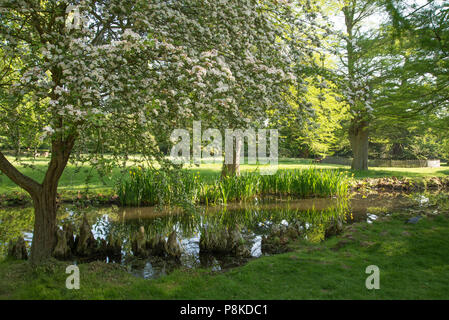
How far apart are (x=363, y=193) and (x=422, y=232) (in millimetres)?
8434

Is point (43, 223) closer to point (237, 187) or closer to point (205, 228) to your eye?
point (205, 228)

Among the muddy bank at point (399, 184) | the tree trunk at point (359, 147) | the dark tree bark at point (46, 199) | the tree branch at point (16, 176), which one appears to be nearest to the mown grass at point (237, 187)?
the muddy bank at point (399, 184)

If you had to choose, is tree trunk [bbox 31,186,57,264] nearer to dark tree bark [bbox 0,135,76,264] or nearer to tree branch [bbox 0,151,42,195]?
dark tree bark [bbox 0,135,76,264]

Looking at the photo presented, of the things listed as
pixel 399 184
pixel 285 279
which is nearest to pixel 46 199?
pixel 285 279

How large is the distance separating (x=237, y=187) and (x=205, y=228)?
424cm

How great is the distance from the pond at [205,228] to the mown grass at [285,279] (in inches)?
34.4

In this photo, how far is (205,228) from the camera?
8.25 m

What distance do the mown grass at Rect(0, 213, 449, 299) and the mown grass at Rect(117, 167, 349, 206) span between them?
4908 mm

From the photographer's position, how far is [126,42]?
12.6 feet

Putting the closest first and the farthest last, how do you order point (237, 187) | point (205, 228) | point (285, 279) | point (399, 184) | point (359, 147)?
point (285, 279) → point (205, 228) → point (237, 187) → point (399, 184) → point (359, 147)

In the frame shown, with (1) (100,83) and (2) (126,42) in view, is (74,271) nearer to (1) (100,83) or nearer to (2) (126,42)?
(1) (100,83)

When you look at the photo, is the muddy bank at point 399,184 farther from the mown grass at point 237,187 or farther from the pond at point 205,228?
the mown grass at point 237,187

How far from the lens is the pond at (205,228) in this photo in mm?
A: 6312
